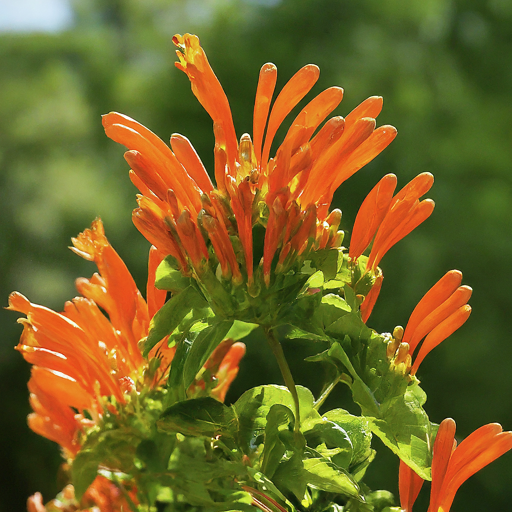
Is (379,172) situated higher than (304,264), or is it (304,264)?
(379,172)

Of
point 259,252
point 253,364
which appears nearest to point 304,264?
point 259,252

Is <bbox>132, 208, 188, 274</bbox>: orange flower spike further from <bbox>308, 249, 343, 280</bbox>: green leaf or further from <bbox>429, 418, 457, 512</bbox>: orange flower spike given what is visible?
<bbox>429, 418, 457, 512</bbox>: orange flower spike

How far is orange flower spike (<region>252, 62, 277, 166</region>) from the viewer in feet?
1.21

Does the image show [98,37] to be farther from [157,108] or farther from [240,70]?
[240,70]

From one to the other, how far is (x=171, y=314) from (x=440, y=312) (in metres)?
0.17

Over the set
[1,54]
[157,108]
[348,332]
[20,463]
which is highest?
[1,54]

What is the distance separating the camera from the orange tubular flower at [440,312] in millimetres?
365

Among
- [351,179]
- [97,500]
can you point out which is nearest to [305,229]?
[97,500]

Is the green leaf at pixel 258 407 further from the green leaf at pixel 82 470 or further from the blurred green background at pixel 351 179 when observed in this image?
the blurred green background at pixel 351 179

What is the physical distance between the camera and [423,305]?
37cm

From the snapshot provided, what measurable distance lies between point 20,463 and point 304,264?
3.04 meters

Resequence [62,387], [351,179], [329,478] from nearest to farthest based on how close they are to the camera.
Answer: [329,478]
[62,387]
[351,179]

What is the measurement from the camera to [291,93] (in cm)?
37

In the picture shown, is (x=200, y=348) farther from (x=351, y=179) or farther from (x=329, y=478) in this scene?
(x=351, y=179)
